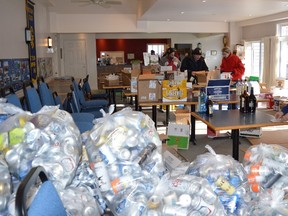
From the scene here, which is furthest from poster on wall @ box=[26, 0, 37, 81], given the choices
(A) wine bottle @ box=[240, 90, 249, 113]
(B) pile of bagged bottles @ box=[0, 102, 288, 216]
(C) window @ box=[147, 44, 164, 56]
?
(C) window @ box=[147, 44, 164, 56]

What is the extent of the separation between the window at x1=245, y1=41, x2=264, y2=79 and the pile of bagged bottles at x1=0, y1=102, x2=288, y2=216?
10.6m

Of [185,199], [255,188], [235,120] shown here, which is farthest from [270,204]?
[235,120]

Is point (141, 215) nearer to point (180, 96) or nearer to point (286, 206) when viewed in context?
point (286, 206)

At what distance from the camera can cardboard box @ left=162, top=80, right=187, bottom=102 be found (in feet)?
15.0

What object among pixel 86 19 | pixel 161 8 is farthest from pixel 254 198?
pixel 86 19

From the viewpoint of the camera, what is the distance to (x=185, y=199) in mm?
1062

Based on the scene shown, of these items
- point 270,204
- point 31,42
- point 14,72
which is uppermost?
point 31,42

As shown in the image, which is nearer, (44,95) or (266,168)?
(266,168)

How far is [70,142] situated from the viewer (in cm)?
126

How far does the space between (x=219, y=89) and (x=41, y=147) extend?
3.79 m

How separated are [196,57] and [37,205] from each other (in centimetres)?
673

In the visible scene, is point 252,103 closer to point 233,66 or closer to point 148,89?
point 148,89

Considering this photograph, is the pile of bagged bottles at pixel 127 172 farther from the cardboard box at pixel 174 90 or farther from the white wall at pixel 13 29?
the white wall at pixel 13 29

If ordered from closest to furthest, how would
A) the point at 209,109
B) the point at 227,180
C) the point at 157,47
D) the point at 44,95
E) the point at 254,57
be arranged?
the point at 227,180 → the point at 209,109 → the point at 44,95 → the point at 254,57 → the point at 157,47
